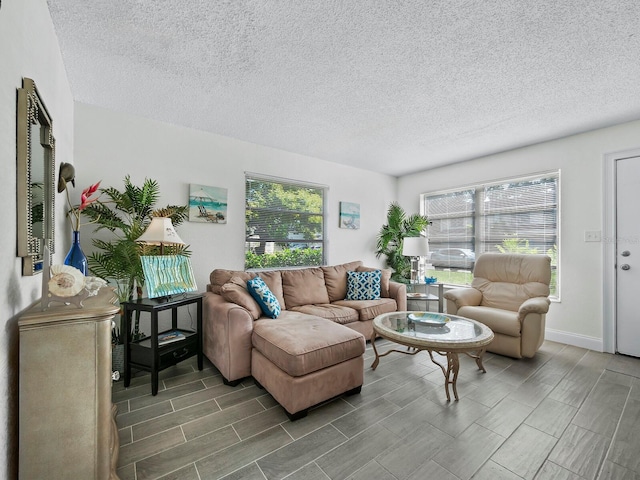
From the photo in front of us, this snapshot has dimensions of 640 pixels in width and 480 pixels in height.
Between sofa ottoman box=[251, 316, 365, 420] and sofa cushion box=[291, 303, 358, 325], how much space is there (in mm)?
661

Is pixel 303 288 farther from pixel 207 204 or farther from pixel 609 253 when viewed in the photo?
pixel 609 253

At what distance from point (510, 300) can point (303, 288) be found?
2.48 m

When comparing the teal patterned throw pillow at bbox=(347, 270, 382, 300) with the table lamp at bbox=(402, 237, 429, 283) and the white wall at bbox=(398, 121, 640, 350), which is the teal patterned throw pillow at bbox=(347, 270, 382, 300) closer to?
the table lamp at bbox=(402, 237, 429, 283)

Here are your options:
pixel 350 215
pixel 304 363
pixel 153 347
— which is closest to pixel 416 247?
pixel 350 215

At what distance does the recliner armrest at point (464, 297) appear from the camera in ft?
10.7

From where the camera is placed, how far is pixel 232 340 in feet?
7.39

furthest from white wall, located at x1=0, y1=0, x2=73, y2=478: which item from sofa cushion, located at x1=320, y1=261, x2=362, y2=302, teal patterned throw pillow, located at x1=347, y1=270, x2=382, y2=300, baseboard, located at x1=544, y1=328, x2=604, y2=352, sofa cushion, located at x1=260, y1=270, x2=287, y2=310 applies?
baseboard, located at x1=544, y1=328, x2=604, y2=352

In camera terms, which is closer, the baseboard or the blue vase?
the blue vase

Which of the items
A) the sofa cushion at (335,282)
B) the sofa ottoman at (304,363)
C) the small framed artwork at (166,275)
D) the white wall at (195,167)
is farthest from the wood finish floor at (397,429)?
the white wall at (195,167)

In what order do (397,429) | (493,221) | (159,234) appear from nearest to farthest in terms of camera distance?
1. (397,429)
2. (159,234)
3. (493,221)

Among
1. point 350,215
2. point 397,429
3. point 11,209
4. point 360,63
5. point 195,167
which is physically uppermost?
point 360,63

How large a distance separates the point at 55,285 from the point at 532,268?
4184 millimetres

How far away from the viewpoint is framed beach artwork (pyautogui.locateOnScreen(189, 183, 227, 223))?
3.17 meters

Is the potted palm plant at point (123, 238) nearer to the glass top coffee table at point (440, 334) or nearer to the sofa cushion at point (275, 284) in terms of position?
the sofa cushion at point (275, 284)
